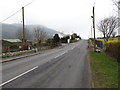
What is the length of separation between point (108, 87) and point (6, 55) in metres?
20.6

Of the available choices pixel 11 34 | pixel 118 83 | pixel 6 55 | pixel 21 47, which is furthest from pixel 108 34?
pixel 11 34

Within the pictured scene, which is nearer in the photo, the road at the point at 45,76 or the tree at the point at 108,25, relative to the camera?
the road at the point at 45,76

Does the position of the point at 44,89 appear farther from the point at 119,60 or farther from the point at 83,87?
the point at 119,60

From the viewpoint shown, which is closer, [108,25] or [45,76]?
[45,76]

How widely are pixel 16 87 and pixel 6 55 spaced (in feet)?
63.1

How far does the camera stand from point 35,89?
8.84m

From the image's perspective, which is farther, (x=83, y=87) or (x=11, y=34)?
(x=11, y=34)

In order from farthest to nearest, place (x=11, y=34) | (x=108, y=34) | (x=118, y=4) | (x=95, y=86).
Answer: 1. (x=11, y=34)
2. (x=108, y=34)
3. (x=118, y=4)
4. (x=95, y=86)

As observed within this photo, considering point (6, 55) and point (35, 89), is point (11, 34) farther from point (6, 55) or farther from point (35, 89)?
point (35, 89)

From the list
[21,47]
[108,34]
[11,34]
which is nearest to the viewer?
[21,47]

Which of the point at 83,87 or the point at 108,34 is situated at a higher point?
the point at 108,34

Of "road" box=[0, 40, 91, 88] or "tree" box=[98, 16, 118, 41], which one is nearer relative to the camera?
"road" box=[0, 40, 91, 88]

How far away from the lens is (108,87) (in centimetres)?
918

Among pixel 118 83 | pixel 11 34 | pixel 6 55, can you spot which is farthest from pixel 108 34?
pixel 11 34
